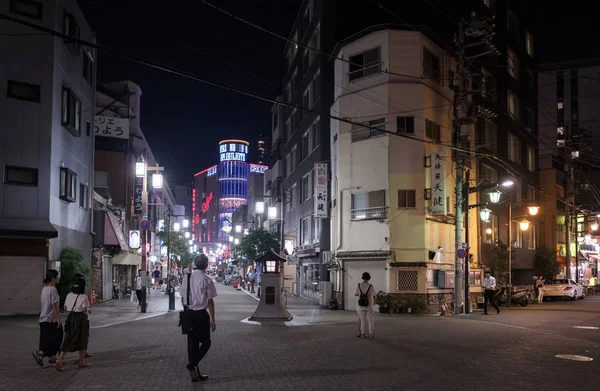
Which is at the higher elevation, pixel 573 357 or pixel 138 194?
pixel 138 194

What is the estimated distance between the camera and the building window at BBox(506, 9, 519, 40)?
46.1 m

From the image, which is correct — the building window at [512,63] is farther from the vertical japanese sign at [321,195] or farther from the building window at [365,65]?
the vertical japanese sign at [321,195]

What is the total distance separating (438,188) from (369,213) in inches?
141

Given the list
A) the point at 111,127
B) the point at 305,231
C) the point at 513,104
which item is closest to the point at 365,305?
the point at 305,231

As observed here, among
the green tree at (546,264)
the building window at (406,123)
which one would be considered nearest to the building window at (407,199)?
the building window at (406,123)

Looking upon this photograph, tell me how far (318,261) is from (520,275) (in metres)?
20.0

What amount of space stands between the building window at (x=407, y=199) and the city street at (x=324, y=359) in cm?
925

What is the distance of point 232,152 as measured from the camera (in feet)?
637

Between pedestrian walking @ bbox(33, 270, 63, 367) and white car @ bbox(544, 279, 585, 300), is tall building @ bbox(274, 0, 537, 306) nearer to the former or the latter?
white car @ bbox(544, 279, 585, 300)

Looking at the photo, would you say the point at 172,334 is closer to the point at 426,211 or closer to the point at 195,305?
the point at 195,305

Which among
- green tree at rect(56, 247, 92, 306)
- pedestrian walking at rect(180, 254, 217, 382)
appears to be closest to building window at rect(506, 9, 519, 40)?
green tree at rect(56, 247, 92, 306)

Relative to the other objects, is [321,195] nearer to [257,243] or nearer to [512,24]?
[257,243]

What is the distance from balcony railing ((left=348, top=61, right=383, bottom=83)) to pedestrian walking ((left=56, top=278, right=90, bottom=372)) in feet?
72.6

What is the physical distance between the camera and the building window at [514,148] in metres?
43.4
